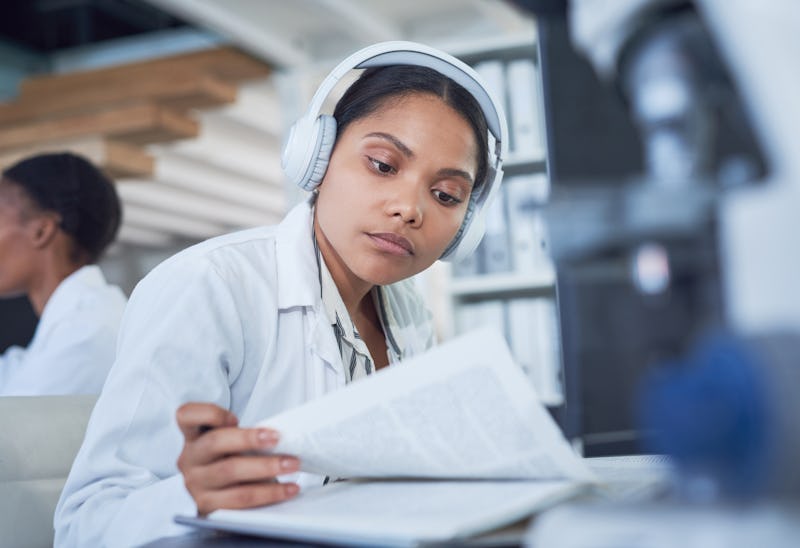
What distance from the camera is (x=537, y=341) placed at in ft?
9.06

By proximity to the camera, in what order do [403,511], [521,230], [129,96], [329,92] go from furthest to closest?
[129,96]
[521,230]
[329,92]
[403,511]

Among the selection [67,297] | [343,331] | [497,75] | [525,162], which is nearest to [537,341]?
[525,162]

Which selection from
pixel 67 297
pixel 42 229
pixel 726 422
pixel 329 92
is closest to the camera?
pixel 726 422

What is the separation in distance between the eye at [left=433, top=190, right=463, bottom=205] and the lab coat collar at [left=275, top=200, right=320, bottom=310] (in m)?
0.19

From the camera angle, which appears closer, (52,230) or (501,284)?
(52,230)

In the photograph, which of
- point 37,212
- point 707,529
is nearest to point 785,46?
point 707,529

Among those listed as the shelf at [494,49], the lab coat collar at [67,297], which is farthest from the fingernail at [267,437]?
the shelf at [494,49]

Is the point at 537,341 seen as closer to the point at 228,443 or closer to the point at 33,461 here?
the point at 33,461

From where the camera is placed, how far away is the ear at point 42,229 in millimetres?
2268

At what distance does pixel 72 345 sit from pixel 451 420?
1444 mm

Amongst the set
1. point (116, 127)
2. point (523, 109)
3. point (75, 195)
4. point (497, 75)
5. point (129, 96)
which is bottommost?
point (75, 195)

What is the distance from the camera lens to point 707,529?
0.35m

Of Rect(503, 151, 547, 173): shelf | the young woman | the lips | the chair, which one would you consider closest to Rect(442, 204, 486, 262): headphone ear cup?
the young woman

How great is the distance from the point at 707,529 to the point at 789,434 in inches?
2.2
